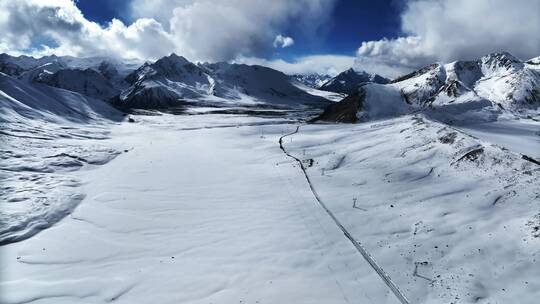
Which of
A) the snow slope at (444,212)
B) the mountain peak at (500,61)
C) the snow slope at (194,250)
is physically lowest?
the snow slope at (194,250)

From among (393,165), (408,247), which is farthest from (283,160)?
(408,247)

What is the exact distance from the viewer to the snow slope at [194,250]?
15.8m

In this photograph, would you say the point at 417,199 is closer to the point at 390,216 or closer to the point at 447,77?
the point at 390,216

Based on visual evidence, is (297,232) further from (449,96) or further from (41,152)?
(449,96)

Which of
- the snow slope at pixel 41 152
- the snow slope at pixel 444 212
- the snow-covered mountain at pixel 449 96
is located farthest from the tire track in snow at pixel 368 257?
the snow-covered mountain at pixel 449 96

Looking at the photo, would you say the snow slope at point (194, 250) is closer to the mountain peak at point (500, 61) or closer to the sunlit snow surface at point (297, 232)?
the sunlit snow surface at point (297, 232)

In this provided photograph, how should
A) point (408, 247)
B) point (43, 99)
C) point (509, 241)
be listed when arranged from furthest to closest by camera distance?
point (43, 99) < point (408, 247) < point (509, 241)

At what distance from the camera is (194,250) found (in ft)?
64.2

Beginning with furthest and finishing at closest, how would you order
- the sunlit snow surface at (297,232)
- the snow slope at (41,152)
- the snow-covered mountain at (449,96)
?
1. the snow-covered mountain at (449,96)
2. the snow slope at (41,152)
3. the sunlit snow surface at (297,232)

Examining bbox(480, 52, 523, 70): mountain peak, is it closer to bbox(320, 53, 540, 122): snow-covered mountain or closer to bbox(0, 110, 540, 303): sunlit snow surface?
bbox(320, 53, 540, 122): snow-covered mountain

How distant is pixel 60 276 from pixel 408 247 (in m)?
16.2

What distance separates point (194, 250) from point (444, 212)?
44.8 feet

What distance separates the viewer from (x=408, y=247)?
18516 millimetres

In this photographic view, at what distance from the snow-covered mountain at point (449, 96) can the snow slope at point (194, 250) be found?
38528 millimetres
